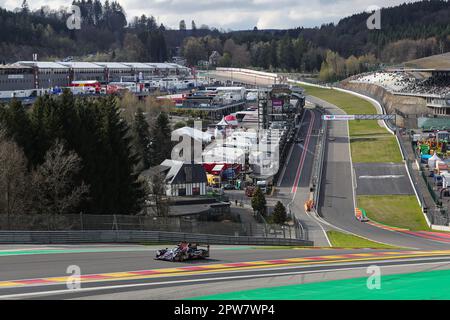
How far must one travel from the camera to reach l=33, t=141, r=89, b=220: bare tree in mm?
30781

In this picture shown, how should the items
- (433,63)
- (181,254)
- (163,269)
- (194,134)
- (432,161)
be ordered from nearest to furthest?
(163,269) → (181,254) → (432,161) → (194,134) → (433,63)

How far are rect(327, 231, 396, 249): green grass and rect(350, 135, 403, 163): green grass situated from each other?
26.7 m

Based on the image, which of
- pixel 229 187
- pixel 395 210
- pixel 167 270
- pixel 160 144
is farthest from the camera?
pixel 160 144

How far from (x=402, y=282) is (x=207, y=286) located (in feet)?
15.9

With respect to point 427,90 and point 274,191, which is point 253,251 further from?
point 427,90

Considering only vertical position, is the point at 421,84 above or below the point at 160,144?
above

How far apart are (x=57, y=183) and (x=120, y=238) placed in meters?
3.87

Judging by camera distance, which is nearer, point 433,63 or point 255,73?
point 433,63

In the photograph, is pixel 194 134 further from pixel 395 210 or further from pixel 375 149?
pixel 395 210

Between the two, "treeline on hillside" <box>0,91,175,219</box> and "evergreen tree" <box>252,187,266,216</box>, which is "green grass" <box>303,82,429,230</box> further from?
"treeline on hillside" <box>0,91,175,219</box>

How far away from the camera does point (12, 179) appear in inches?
1163

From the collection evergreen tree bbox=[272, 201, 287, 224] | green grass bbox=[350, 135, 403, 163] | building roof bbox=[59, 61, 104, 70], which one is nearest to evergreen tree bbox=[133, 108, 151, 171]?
green grass bbox=[350, 135, 403, 163]

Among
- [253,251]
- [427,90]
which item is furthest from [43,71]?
[253,251]

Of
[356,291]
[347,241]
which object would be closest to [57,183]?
[347,241]
